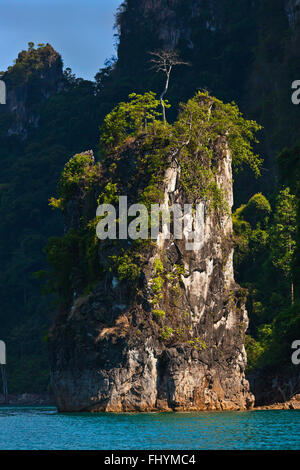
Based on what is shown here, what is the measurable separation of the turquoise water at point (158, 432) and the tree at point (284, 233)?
16588 mm

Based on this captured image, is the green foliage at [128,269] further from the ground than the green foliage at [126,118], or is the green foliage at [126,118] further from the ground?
Answer: the green foliage at [126,118]

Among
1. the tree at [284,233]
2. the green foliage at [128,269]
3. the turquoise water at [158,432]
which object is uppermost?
the tree at [284,233]

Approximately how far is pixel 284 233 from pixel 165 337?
641 inches

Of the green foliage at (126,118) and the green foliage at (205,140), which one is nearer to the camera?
the green foliage at (205,140)

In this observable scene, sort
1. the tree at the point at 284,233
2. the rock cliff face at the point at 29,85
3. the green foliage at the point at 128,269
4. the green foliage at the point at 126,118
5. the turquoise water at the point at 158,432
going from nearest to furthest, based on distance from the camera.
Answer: the turquoise water at the point at 158,432 → the green foliage at the point at 128,269 → the green foliage at the point at 126,118 → the tree at the point at 284,233 → the rock cliff face at the point at 29,85

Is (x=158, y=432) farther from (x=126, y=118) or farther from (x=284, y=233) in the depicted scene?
(x=284, y=233)

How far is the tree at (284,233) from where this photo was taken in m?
50.3

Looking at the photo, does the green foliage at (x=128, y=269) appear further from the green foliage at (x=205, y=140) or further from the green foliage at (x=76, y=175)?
the green foliage at (x=76, y=175)

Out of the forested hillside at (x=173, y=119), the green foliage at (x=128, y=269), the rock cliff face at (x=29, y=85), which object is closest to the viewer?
the green foliage at (x=128, y=269)

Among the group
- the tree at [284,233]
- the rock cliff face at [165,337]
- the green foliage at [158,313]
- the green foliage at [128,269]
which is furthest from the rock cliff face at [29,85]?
the green foliage at [158,313]

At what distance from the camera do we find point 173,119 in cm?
7494

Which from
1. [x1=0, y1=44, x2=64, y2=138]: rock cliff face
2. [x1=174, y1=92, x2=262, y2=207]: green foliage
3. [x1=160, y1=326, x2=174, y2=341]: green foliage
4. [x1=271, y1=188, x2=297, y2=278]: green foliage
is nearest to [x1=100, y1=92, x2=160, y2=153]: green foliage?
[x1=174, y1=92, x2=262, y2=207]: green foliage

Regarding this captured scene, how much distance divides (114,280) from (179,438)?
13.7 m
